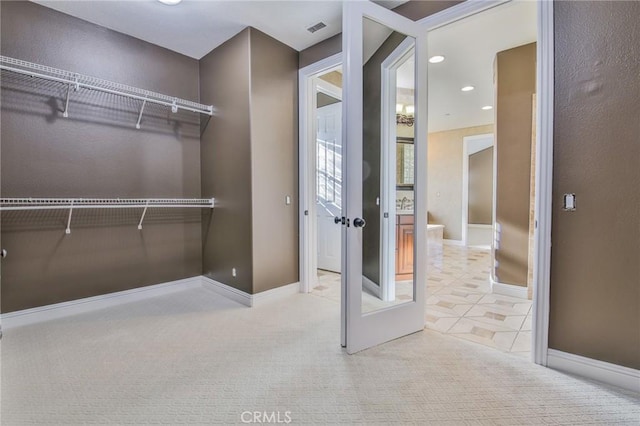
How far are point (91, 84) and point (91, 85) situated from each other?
84mm

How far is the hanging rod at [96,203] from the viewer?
91.7 inches

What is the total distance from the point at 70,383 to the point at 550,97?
3194mm

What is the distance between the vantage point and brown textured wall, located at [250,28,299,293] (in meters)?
2.90

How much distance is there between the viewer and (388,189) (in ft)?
8.39

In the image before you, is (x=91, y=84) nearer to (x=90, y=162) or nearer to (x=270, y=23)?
(x=90, y=162)

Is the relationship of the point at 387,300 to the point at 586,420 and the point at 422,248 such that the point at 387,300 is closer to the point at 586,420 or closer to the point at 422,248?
the point at 422,248

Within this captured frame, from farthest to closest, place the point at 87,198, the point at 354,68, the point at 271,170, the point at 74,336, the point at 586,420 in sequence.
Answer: the point at 271,170 → the point at 87,198 → the point at 74,336 → the point at 354,68 → the point at 586,420

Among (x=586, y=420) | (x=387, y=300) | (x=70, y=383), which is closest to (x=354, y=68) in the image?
(x=387, y=300)

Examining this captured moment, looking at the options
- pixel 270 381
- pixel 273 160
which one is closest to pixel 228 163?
pixel 273 160

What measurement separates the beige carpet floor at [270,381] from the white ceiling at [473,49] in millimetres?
2351

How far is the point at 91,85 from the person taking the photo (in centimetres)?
255

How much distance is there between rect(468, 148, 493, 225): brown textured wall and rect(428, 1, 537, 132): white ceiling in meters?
3.27

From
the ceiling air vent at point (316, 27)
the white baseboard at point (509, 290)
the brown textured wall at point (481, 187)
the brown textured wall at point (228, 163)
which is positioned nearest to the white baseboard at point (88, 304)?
the brown textured wall at point (228, 163)

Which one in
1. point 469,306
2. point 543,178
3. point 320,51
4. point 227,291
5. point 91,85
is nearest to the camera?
point 543,178
